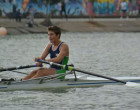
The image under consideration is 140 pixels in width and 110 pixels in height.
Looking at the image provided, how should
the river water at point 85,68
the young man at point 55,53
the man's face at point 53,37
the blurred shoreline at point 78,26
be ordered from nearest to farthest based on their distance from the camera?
1. the river water at point 85,68
2. the young man at point 55,53
3. the man's face at point 53,37
4. the blurred shoreline at point 78,26

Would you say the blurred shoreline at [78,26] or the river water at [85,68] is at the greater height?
the river water at [85,68]

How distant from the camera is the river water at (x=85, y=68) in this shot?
615 inches

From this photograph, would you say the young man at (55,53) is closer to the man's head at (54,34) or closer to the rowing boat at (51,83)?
the man's head at (54,34)

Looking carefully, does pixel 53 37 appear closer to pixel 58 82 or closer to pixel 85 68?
pixel 58 82

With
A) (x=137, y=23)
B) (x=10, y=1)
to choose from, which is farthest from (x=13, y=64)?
(x=10, y=1)

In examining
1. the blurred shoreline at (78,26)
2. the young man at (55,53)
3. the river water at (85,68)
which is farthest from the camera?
the blurred shoreline at (78,26)

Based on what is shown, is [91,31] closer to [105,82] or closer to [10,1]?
[10,1]

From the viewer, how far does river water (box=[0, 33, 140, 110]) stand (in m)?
→ 15.6

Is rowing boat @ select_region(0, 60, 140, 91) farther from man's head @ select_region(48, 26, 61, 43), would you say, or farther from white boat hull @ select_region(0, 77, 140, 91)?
man's head @ select_region(48, 26, 61, 43)

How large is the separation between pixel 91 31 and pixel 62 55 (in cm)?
3253

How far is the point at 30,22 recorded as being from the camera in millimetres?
49031

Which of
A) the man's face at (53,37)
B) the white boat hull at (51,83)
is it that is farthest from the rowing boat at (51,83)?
the man's face at (53,37)

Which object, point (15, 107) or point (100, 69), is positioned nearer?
point (15, 107)

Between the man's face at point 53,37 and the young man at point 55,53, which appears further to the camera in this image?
the man's face at point 53,37
